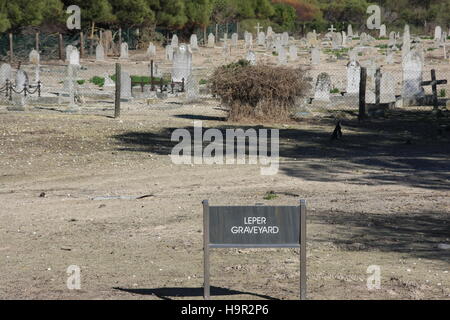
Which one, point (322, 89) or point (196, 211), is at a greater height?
point (322, 89)

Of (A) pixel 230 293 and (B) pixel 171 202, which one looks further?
(B) pixel 171 202

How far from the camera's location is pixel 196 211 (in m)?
13.1

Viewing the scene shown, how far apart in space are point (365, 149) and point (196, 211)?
24.6ft

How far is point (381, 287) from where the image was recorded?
8.83 m

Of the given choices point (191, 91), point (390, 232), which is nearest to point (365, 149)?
point (390, 232)

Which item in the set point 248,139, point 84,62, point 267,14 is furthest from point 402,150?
point 267,14

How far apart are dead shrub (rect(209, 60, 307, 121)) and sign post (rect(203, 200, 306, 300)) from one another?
15934 millimetres

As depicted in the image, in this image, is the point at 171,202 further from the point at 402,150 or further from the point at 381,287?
the point at 402,150

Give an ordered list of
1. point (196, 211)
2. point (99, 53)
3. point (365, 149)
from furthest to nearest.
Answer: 1. point (99, 53)
2. point (365, 149)
3. point (196, 211)

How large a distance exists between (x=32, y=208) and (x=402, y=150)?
338 inches

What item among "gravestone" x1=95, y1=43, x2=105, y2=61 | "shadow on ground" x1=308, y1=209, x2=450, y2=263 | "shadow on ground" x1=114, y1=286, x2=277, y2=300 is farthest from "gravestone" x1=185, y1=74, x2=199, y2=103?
"shadow on ground" x1=114, y1=286, x2=277, y2=300

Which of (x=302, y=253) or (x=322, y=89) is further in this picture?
(x=322, y=89)

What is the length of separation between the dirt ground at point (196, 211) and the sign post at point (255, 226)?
680 mm

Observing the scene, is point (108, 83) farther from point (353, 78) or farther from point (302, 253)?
point (302, 253)
